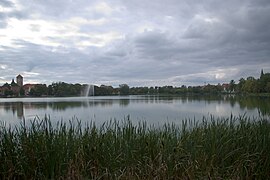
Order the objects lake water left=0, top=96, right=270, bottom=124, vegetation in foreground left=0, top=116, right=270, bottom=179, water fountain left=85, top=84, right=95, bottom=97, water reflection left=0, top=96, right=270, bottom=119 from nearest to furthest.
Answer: vegetation in foreground left=0, top=116, right=270, bottom=179
lake water left=0, top=96, right=270, bottom=124
water reflection left=0, top=96, right=270, bottom=119
water fountain left=85, top=84, right=95, bottom=97

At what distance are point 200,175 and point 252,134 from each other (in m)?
2.02

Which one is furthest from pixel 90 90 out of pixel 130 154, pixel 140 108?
pixel 130 154

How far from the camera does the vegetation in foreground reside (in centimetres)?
473

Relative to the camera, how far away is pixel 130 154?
5340 mm

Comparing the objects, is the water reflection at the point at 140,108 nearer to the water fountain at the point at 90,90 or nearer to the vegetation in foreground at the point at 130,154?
the vegetation in foreground at the point at 130,154

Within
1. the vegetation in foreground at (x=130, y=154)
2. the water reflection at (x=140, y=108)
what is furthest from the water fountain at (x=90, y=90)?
the vegetation in foreground at (x=130, y=154)

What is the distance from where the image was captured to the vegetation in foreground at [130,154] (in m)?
4.73

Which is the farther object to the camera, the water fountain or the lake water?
the water fountain

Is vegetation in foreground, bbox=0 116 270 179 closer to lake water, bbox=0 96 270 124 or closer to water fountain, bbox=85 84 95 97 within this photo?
lake water, bbox=0 96 270 124

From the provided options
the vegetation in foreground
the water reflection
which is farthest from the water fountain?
the vegetation in foreground

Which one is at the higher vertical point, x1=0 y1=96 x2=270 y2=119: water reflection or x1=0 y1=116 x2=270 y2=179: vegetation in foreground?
x1=0 y1=116 x2=270 y2=179: vegetation in foreground

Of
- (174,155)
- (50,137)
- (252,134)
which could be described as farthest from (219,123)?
(50,137)

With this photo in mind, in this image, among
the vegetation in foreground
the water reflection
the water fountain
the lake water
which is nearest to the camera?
the vegetation in foreground

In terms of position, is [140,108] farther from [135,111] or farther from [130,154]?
[130,154]
